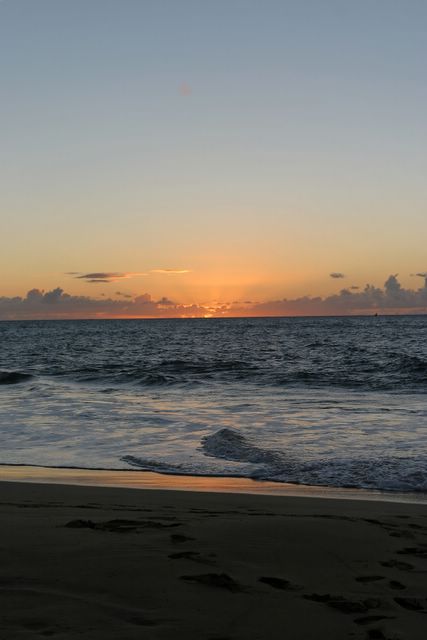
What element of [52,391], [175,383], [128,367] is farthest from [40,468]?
[128,367]

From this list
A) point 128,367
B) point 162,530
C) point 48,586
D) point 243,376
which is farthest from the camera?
point 128,367

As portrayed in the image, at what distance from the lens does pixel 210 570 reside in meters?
4.25

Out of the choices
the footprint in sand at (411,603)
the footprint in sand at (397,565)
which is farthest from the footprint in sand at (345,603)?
the footprint in sand at (397,565)

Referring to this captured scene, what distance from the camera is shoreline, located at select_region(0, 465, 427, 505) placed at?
7262 mm

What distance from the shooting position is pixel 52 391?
21.0 meters

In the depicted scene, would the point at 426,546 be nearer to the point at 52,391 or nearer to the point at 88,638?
the point at 88,638

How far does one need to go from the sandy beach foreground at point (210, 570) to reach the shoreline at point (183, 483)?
88 cm

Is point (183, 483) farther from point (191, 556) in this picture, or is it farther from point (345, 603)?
point (345, 603)

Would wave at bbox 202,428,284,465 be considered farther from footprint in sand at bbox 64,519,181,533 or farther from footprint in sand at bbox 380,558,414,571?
footprint in sand at bbox 380,558,414,571

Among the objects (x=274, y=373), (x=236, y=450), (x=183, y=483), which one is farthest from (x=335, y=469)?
(x=274, y=373)

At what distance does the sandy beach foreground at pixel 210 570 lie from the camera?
3.42m

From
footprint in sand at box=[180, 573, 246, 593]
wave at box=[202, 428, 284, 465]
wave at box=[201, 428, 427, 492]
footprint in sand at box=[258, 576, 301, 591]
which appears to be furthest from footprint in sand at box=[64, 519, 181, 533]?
wave at box=[202, 428, 284, 465]

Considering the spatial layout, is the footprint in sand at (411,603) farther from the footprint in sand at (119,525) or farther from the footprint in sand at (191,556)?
the footprint in sand at (119,525)

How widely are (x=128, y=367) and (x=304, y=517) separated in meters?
27.0
